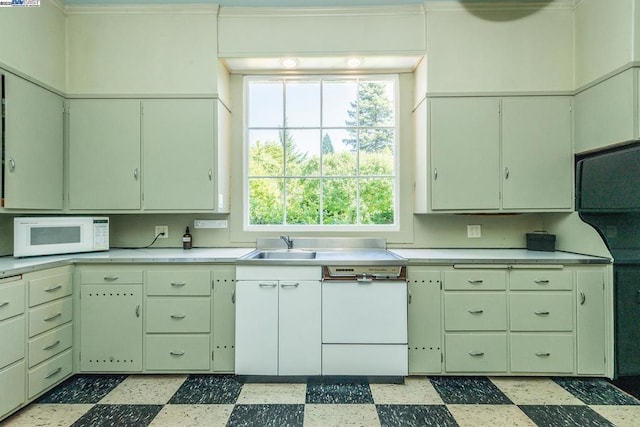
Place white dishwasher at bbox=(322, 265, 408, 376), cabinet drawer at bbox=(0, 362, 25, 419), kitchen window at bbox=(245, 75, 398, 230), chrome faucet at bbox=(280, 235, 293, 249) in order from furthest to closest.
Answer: kitchen window at bbox=(245, 75, 398, 230)
chrome faucet at bbox=(280, 235, 293, 249)
white dishwasher at bbox=(322, 265, 408, 376)
cabinet drawer at bbox=(0, 362, 25, 419)

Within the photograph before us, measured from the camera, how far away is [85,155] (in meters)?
2.82

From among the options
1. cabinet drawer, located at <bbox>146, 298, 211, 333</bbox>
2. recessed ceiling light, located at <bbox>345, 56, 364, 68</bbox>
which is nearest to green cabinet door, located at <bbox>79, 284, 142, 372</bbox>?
cabinet drawer, located at <bbox>146, 298, 211, 333</bbox>

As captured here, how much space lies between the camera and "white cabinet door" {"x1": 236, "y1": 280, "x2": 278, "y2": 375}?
8.09ft

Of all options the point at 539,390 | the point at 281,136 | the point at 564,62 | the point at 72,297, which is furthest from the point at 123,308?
the point at 564,62

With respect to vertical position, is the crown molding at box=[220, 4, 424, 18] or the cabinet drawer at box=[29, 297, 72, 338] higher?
the crown molding at box=[220, 4, 424, 18]

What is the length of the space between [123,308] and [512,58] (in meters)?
3.54

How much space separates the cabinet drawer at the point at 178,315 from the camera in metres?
2.54

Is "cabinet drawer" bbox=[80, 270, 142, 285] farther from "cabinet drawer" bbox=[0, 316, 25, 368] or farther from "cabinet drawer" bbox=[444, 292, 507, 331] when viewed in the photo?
"cabinet drawer" bbox=[444, 292, 507, 331]

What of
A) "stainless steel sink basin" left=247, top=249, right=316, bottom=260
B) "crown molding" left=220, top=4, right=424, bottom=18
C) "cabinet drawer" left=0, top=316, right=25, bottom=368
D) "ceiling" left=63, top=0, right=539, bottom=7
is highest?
"ceiling" left=63, top=0, right=539, bottom=7

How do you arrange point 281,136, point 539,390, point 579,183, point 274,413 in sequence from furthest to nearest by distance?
point 281,136 → point 579,183 → point 539,390 → point 274,413

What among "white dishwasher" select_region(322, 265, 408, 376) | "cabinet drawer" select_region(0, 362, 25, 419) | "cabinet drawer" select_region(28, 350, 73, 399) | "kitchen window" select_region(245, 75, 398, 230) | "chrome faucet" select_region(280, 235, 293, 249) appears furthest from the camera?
"kitchen window" select_region(245, 75, 398, 230)

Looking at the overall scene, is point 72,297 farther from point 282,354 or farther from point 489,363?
point 489,363

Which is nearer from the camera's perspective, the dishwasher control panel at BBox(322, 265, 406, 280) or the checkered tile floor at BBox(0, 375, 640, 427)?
the checkered tile floor at BBox(0, 375, 640, 427)

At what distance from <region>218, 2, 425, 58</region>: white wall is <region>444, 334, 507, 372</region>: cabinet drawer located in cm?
226
